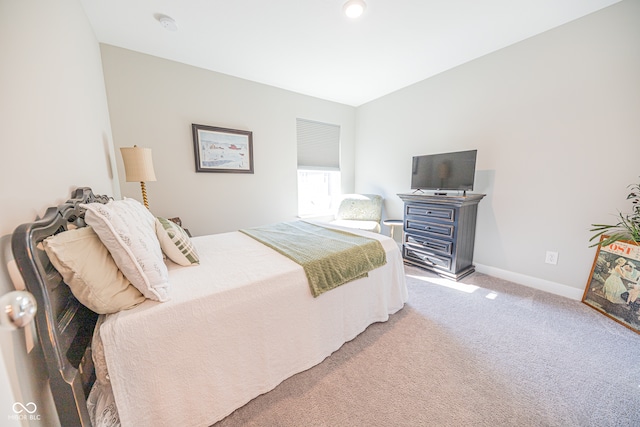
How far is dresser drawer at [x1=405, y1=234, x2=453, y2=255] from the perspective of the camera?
8.32ft

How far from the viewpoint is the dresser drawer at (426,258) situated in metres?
2.59

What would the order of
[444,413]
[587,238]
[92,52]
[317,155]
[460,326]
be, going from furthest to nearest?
[317,155]
[587,238]
[92,52]
[460,326]
[444,413]

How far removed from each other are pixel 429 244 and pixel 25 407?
3054mm

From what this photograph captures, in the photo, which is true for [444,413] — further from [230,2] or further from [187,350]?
[230,2]

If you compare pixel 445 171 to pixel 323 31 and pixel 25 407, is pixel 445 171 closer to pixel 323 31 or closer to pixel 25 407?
pixel 323 31

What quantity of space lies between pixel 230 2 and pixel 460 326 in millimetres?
3144

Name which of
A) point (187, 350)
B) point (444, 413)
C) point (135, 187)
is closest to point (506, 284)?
point (444, 413)

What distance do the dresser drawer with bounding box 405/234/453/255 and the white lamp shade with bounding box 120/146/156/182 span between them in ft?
10.00

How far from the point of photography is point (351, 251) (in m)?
1.59

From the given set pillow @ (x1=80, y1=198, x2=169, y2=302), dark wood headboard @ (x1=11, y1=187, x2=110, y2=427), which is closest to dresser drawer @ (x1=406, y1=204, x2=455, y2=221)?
pillow @ (x1=80, y1=198, x2=169, y2=302)

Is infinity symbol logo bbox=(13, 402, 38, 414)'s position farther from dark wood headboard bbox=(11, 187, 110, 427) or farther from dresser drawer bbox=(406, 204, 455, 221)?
dresser drawer bbox=(406, 204, 455, 221)

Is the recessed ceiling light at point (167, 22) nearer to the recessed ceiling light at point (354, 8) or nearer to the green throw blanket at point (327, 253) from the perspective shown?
the recessed ceiling light at point (354, 8)

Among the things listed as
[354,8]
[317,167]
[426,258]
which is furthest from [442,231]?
[354,8]

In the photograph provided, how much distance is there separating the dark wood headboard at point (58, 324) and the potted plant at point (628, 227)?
3.25 m
